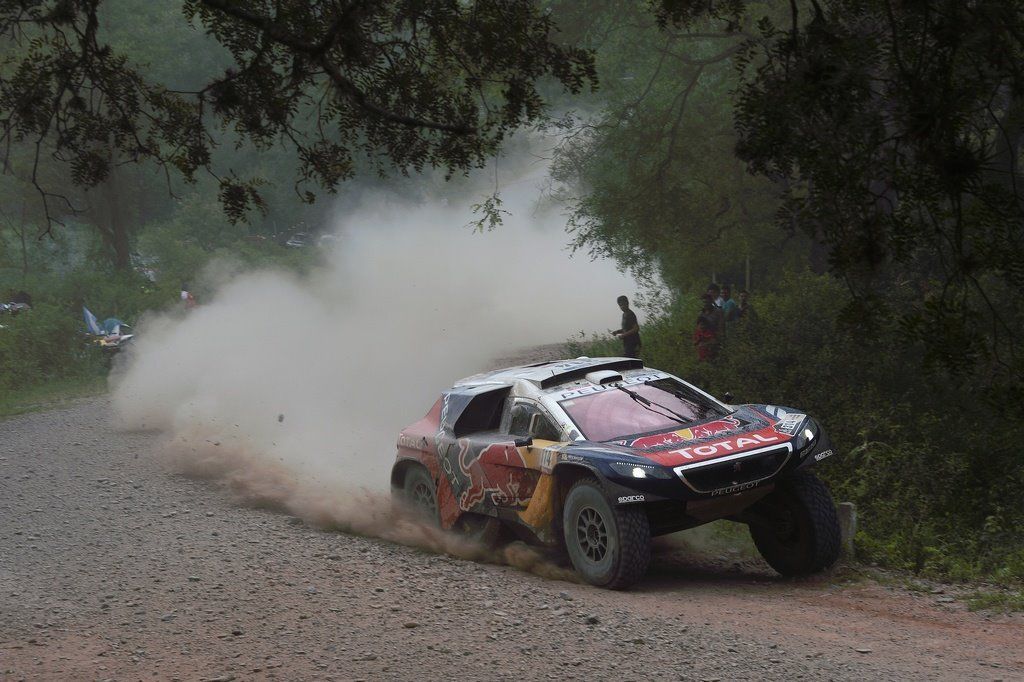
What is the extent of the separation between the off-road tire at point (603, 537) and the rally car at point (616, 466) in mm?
11

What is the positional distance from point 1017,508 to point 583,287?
3476cm

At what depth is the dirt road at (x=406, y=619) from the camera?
6.96 metres

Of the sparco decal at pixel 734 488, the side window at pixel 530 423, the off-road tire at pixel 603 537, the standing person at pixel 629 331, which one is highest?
the standing person at pixel 629 331

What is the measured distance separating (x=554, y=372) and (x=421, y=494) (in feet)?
6.71

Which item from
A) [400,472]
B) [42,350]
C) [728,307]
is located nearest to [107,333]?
[42,350]

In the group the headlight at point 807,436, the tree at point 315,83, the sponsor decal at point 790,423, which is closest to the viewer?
the tree at point 315,83

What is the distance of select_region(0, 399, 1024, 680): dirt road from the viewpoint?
274 inches

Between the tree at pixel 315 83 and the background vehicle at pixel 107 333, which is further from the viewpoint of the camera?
the background vehicle at pixel 107 333

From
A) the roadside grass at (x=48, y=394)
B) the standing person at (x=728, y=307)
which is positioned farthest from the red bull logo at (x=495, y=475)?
the roadside grass at (x=48, y=394)

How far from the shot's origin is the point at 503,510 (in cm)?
1005

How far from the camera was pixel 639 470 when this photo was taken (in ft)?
28.1

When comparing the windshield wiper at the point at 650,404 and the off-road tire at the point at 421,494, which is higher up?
the windshield wiper at the point at 650,404

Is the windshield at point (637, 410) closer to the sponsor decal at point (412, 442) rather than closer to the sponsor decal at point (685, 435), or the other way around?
the sponsor decal at point (685, 435)

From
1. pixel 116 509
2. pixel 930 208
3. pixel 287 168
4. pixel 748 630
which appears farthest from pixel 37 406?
pixel 287 168
